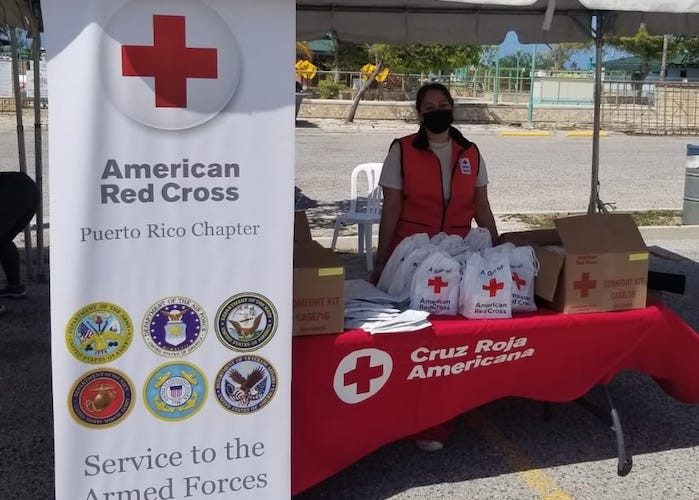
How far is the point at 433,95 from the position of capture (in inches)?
162

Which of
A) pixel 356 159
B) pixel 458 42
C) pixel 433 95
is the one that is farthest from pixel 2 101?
pixel 433 95

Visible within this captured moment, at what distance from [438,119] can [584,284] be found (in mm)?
1169

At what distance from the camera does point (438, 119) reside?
4090 mm

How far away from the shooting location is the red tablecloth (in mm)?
3133

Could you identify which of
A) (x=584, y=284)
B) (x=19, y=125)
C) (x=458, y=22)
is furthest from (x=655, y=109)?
(x=584, y=284)

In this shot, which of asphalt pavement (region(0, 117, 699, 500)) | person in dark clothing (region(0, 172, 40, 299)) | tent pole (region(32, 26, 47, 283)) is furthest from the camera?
tent pole (region(32, 26, 47, 283))

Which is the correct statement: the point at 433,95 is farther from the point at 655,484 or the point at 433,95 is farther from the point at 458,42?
the point at 458,42

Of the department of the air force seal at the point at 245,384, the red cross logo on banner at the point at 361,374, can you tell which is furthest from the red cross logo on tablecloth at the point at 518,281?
the department of the air force seal at the point at 245,384

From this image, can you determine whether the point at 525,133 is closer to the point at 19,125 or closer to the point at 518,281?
the point at 19,125

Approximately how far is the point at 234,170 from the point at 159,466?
1.04 metres

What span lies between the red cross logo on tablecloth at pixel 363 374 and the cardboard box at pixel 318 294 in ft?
0.52

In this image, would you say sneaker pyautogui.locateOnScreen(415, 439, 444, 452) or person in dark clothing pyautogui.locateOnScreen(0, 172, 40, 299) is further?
person in dark clothing pyautogui.locateOnScreen(0, 172, 40, 299)

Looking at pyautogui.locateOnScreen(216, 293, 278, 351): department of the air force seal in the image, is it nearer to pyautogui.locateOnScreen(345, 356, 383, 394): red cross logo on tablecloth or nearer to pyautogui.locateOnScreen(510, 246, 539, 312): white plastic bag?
pyautogui.locateOnScreen(345, 356, 383, 394): red cross logo on tablecloth

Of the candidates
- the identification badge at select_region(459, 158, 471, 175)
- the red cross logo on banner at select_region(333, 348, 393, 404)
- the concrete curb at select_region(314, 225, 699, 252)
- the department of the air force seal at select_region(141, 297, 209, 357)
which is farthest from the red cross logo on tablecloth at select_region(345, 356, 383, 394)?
the concrete curb at select_region(314, 225, 699, 252)
